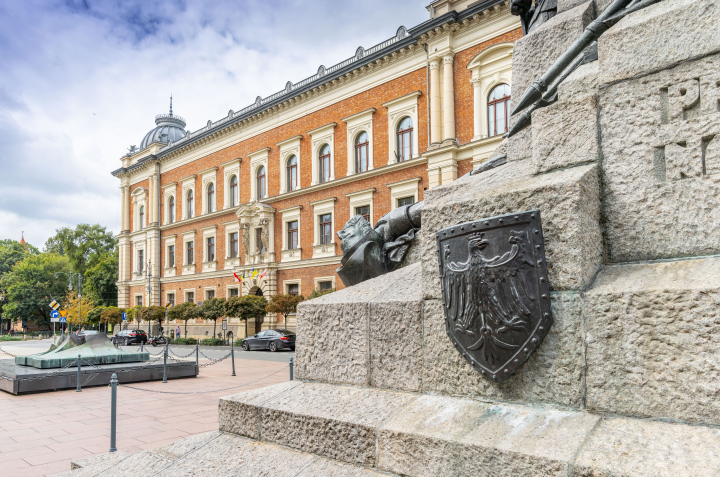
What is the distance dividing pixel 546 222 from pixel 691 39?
1.05 meters

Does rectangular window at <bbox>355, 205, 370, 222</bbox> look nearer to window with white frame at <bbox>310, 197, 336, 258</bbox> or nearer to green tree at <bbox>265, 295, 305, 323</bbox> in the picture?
window with white frame at <bbox>310, 197, 336, 258</bbox>

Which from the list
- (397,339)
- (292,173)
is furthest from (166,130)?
(397,339)

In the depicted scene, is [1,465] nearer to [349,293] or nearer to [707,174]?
[349,293]

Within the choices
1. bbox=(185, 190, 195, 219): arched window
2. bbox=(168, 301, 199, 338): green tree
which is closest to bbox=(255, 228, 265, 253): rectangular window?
bbox=(168, 301, 199, 338): green tree

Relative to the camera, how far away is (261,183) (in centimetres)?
3784

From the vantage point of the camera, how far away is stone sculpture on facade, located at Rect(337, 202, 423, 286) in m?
4.55

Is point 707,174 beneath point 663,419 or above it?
above

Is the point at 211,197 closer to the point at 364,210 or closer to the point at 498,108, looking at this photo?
the point at 364,210

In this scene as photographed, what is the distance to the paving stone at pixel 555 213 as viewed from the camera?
2.52m

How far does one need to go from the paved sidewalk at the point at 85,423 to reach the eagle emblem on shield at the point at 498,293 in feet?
16.4

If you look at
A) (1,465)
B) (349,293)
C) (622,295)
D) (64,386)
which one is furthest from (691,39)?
(64,386)

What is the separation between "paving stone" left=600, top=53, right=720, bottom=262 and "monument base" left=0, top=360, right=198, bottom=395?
12.4 metres

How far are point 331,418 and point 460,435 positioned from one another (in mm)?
784

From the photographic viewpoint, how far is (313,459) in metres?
3.00
